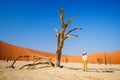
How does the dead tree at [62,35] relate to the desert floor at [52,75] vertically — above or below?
above

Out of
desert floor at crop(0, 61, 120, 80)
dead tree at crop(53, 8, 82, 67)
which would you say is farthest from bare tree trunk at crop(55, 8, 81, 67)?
desert floor at crop(0, 61, 120, 80)

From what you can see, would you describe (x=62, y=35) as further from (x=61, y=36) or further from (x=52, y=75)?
(x=52, y=75)

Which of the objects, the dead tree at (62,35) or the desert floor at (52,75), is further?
the dead tree at (62,35)

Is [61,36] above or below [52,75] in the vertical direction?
above

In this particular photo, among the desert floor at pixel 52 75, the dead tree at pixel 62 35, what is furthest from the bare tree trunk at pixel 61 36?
the desert floor at pixel 52 75

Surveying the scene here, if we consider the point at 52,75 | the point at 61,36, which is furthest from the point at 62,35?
the point at 52,75

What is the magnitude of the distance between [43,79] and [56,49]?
24.0ft

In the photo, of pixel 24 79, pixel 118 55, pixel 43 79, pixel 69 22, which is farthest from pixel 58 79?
pixel 118 55

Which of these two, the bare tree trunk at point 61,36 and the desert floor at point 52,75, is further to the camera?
the bare tree trunk at point 61,36

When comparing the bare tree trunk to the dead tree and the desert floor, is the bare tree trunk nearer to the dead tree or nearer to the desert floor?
the dead tree

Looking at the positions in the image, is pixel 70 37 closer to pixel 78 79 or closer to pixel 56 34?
pixel 56 34

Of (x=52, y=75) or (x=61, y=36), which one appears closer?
(x=52, y=75)

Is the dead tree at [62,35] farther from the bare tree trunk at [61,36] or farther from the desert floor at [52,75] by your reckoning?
the desert floor at [52,75]

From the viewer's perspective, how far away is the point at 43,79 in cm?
877
